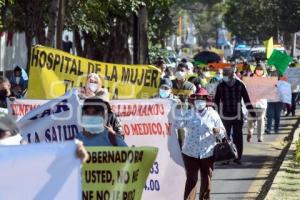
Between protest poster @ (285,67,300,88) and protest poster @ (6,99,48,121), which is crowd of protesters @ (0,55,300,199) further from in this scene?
protest poster @ (285,67,300,88)

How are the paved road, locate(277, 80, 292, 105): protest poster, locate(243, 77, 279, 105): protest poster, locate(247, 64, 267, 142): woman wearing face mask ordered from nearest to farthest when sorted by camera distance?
the paved road, locate(247, 64, 267, 142): woman wearing face mask, locate(243, 77, 279, 105): protest poster, locate(277, 80, 292, 105): protest poster

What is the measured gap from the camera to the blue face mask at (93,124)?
27.0 feet

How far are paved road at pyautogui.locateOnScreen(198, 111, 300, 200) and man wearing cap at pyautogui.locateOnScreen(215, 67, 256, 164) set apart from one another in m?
0.50

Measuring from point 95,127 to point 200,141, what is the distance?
324cm

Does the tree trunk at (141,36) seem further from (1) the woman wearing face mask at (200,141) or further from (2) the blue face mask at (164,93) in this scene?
(1) the woman wearing face mask at (200,141)

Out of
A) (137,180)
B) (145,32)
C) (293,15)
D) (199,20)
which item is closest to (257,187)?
(137,180)

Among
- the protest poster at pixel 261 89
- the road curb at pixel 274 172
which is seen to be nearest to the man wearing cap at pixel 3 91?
the road curb at pixel 274 172

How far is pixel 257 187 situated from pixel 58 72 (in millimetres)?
3161

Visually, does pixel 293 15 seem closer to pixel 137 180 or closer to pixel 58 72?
pixel 58 72

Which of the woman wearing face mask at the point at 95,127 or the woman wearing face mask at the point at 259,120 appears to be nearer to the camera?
the woman wearing face mask at the point at 95,127

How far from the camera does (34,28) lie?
82.7 feet

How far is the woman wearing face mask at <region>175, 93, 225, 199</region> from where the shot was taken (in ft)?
37.3

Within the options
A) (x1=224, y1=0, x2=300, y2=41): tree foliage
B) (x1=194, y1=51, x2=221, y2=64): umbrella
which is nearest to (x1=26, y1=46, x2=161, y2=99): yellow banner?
(x1=194, y1=51, x2=221, y2=64): umbrella

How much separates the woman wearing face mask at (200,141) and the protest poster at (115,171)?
10.6ft
